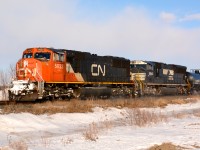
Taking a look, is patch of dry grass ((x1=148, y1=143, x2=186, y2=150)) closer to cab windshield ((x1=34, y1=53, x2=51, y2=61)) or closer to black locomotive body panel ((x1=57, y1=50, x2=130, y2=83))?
cab windshield ((x1=34, y1=53, x2=51, y2=61))

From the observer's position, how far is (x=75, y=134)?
1250 centimetres

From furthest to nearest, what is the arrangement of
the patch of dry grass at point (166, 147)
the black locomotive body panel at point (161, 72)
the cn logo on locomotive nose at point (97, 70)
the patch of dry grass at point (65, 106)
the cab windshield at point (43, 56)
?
the black locomotive body panel at point (161, 72) < the cn logo on locomotive nose at point (97, 70) < the cab windshield at point (43, 56) < the patch of dry grass at point (65, 106) < the patch of dry grass at point (166, 147)

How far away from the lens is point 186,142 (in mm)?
10547

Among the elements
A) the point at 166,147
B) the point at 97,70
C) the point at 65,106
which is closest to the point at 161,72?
the point at 97,70

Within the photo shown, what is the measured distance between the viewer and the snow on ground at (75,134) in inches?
393

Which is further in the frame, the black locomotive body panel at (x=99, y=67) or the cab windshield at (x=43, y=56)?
the black locomotive body panel at (x=99, y=67)

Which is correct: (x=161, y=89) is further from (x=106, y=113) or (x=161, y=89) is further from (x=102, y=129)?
(x=102, y=129)

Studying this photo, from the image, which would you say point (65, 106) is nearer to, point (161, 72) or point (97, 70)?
point (97, 70)

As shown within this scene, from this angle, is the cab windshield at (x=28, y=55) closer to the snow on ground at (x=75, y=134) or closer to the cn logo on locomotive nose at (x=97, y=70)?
the cn logo on locomotive nose at (x=97, y=70)

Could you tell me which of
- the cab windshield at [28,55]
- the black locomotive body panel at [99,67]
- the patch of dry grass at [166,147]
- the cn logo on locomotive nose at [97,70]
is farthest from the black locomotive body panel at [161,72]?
the patch of dry grass at [166,147]

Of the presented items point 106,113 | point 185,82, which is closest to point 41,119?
point 106,113

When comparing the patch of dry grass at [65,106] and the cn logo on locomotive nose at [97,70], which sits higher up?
the cn logo on locomotive nose at [97,70]

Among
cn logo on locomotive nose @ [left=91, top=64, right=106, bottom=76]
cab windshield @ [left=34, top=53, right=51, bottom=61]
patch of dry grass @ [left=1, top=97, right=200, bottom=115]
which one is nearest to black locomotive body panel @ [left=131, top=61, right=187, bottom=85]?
cn logo on locomotive nose @ [left=91, top=64, right=106, bottom=76]

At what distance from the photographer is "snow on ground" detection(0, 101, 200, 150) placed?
997 cm
